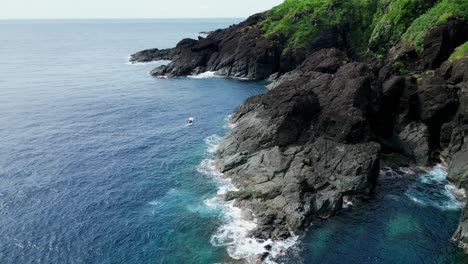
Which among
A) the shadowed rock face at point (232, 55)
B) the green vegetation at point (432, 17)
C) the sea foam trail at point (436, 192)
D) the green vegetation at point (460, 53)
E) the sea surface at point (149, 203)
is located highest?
the green vegetation at point (432, 17)

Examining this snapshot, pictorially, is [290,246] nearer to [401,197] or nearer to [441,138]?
[401,197]

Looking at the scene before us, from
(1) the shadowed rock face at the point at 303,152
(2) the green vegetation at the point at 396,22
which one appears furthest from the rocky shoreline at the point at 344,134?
(2) the green vegetation at the point at 396,22

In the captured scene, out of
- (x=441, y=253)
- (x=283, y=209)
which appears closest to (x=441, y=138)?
(x=441, y=253)

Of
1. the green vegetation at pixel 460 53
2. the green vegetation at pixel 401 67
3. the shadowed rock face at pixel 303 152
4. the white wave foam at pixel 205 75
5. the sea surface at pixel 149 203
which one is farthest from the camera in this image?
the white wave foam at pixel 205 75

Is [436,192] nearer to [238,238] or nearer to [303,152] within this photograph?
[303,152]

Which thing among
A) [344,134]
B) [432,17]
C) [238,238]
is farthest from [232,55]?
[238,238]

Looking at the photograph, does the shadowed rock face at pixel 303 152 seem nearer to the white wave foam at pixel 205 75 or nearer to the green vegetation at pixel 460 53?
the green vegetation at pixel 460 53

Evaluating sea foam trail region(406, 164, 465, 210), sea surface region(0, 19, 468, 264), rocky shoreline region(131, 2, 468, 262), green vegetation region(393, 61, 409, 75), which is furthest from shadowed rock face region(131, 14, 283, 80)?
sea foam trail region(406, 164, 465, 210)
